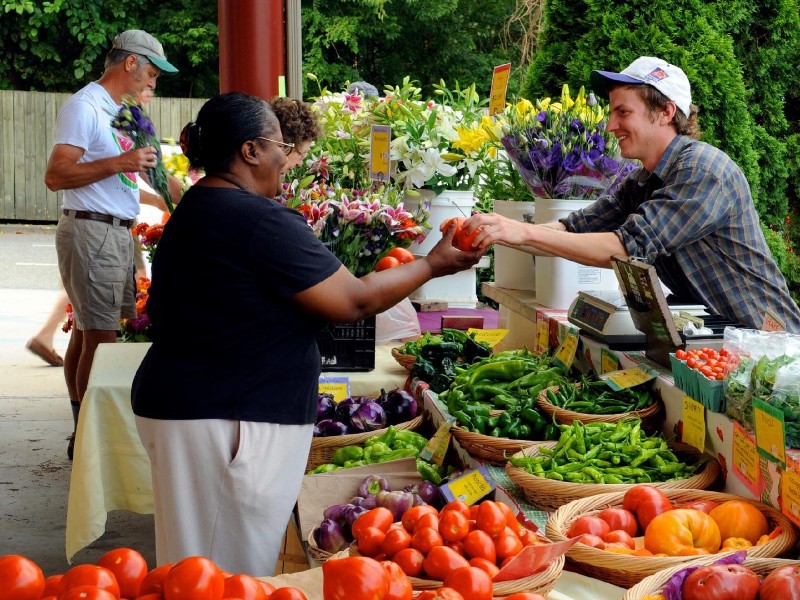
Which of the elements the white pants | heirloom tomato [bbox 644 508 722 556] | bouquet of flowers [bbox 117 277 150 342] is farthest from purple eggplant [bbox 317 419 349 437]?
bouquet of flowers [bbox 117 277 150 342]

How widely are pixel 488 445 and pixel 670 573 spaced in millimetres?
992

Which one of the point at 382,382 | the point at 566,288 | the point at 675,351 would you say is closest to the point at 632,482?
the point at 675,351

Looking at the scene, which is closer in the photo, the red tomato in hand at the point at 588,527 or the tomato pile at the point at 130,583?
the tomato pile at the point at 130,583

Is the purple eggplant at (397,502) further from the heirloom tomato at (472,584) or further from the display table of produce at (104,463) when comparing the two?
the display table of produce at (104,463)

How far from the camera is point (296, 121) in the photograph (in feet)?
14.7

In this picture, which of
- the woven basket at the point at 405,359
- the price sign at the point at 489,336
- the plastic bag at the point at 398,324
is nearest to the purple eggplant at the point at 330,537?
the woven basket at the point at 405,359

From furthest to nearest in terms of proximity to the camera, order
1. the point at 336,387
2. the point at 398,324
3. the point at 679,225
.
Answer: the point at 398,324, the point at 336,387, the point at 679,225

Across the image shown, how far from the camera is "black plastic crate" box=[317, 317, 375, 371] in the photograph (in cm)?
418

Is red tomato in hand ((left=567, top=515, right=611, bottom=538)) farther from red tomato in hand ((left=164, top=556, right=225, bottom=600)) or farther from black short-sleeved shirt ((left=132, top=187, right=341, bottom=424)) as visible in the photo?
red tomato in hand ((left=164, top=556, right=225, bottom=600))

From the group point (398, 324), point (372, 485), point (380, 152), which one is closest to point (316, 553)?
point (372, 485)

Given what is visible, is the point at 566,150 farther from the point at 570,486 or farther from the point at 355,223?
the point at 570,486

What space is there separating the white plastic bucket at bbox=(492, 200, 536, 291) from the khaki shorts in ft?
7.08

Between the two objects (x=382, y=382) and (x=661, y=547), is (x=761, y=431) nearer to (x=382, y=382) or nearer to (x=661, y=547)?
(x=661, y=547)

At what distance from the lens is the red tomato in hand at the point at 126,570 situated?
1.81 meters
